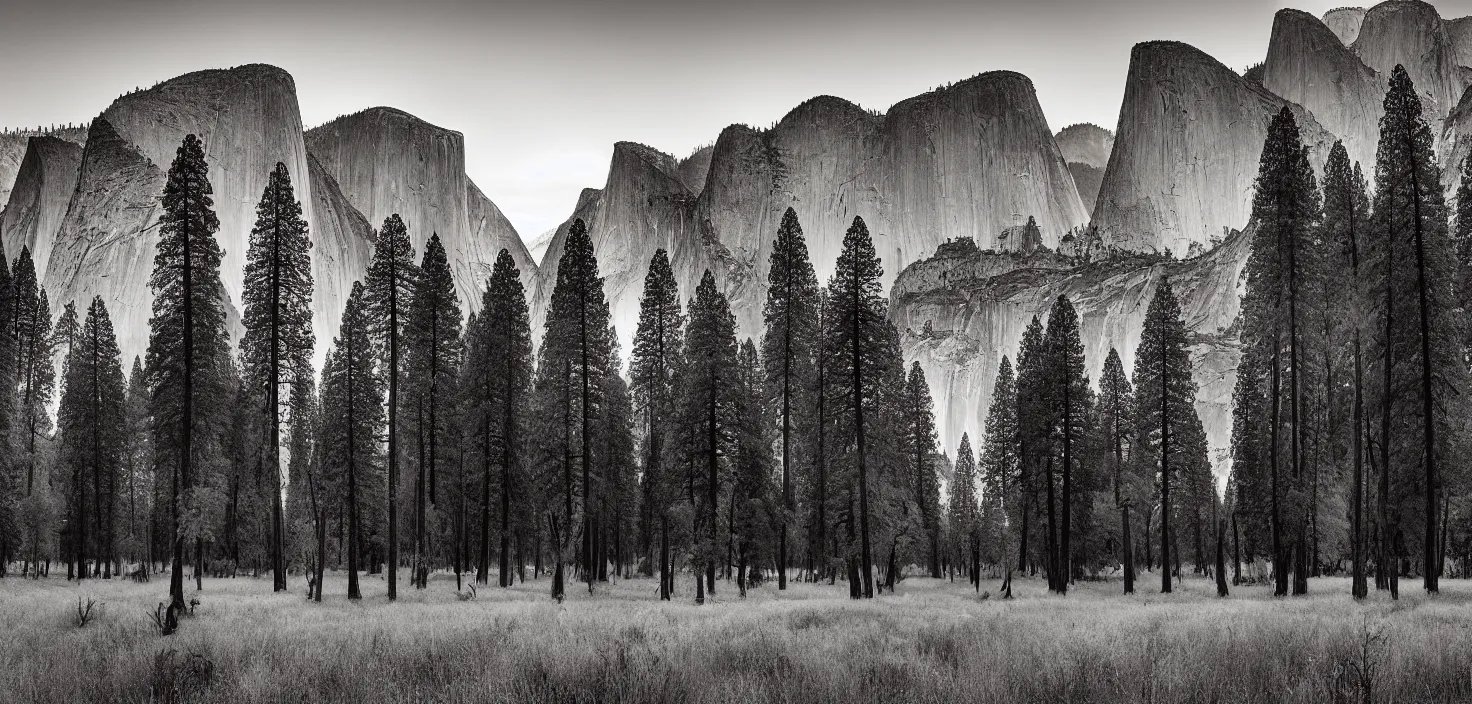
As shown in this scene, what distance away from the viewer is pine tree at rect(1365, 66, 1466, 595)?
22156 millimetres

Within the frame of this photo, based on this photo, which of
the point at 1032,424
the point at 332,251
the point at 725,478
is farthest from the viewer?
the point at 332,251

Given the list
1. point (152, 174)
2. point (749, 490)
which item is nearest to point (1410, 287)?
point (749, 490)

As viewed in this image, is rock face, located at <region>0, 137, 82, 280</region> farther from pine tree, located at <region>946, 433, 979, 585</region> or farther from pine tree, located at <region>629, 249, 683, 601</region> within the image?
pine tree, located at <region>946, 433, 979, 585</region>

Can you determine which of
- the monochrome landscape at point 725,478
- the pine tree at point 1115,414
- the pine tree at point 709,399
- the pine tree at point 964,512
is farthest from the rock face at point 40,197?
the pine tree at point 1115,414

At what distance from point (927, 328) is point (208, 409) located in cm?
9548

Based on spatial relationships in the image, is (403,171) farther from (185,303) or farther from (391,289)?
(185,303)

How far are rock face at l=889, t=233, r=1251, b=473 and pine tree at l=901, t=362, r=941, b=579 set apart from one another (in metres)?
41.9

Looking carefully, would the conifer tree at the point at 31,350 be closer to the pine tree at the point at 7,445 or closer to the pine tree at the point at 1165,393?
the pine tree at the point at 7,445

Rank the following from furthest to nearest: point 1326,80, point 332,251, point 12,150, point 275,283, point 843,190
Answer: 1. point 12,150
2. point 843,190
3. point 332,251
4. point 1326,80
5. point 275,283

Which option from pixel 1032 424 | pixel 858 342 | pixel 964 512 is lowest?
pixel 964 512

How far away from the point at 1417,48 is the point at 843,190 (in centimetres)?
8186

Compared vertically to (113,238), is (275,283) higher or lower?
lower

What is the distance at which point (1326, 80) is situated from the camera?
109 m

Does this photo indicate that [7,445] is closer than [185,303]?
No
